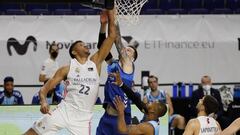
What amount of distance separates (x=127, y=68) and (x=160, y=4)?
882 centimetres

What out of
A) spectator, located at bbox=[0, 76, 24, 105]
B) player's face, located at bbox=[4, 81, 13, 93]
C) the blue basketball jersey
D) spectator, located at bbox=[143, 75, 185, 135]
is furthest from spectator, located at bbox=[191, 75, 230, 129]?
the blue basketball jersey

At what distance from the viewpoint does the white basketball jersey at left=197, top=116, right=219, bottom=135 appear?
27.8 feet

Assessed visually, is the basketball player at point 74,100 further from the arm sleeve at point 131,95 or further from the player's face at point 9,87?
the player's face at point 9,87

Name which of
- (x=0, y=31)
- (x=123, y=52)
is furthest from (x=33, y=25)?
(x=123, y=52)

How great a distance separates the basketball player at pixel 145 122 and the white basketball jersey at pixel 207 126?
52 cm

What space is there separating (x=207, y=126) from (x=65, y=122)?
→ 183 cm

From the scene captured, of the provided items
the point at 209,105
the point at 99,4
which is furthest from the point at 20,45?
the point at 209,105

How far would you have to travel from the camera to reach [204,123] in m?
8.48

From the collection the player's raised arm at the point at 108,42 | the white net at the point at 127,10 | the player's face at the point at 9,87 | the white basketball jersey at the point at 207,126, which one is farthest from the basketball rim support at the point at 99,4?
the player's face at the point at 9,87

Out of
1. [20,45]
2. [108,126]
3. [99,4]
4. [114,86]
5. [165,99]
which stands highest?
[99,4]

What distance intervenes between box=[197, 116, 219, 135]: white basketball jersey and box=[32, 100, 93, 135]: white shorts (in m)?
1.55

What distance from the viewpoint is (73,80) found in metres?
9.30

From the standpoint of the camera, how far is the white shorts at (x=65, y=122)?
9.22m

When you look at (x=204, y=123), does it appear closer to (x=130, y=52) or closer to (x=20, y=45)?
(x=130, y=52)
